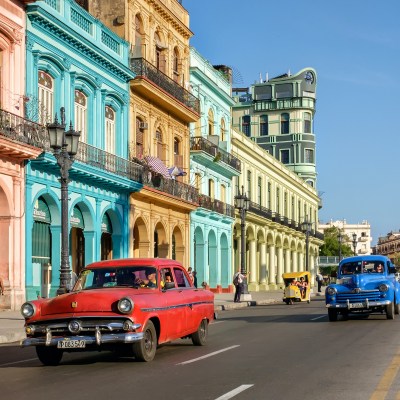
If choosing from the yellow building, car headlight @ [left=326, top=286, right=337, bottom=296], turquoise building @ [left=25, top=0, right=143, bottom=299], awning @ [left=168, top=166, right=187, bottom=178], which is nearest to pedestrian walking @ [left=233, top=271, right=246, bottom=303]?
the yellow building

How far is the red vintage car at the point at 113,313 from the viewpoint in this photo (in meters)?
12.2

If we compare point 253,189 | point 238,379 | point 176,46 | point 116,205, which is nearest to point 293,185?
point 253,189

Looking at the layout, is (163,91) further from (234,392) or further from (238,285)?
(234,392)

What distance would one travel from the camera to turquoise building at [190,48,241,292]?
4659 centimetres

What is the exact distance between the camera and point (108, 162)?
33156 millimetres

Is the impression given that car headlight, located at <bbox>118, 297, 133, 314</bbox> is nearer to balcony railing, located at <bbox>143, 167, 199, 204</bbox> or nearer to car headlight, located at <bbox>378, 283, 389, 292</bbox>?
car headlight, located at <bbox>378, 283, 389, 292</bbox>

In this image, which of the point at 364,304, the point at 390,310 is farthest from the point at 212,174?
the point at 364,304

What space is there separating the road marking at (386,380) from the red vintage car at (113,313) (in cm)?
351

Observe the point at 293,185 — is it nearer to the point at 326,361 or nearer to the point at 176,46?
the point at 176,46

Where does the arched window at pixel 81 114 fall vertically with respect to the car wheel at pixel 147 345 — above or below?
above

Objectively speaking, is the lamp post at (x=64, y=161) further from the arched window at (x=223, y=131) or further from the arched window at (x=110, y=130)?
the arched window at (x=223, y=131)

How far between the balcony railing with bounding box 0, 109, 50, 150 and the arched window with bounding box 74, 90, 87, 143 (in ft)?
13.1

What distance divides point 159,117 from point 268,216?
25.3m

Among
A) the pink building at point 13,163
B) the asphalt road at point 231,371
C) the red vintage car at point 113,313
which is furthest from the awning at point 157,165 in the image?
the red vintage car at point 113,313
